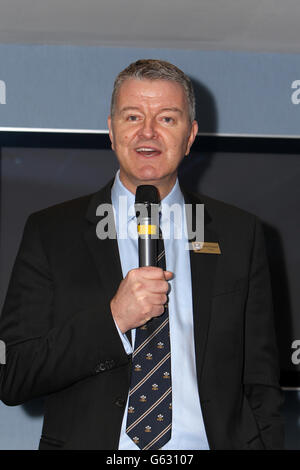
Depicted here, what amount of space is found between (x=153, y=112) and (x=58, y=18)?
6.07 feet

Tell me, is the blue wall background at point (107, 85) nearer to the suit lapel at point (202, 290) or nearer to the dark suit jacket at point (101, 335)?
the dark suit jacket at point (101, 335)

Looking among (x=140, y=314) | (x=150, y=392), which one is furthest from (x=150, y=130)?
(x=150, y=392)

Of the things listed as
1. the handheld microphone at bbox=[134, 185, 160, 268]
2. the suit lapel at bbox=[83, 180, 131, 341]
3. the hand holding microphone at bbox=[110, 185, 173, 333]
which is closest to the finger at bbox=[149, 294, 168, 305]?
the hand holding microphone at bbox=[110, 185, 173, 333]

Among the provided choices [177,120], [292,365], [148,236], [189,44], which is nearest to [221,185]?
[189,44]

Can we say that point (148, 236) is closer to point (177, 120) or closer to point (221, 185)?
point (177, 120)

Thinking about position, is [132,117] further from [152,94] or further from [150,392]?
[150,392]

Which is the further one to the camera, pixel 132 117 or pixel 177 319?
pixel 132 117

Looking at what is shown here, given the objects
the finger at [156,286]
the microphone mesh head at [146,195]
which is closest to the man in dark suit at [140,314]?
the finger at [156,286]

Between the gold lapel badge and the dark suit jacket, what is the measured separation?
0.07 ft

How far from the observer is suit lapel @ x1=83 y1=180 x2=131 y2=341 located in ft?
6.34

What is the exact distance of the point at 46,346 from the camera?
180cm

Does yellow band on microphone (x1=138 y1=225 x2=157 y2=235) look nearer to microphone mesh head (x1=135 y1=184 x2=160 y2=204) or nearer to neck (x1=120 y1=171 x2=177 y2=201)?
microphone mesh head (x1=135 y1=184 x2=160 y2=204)

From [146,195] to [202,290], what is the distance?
345mm
